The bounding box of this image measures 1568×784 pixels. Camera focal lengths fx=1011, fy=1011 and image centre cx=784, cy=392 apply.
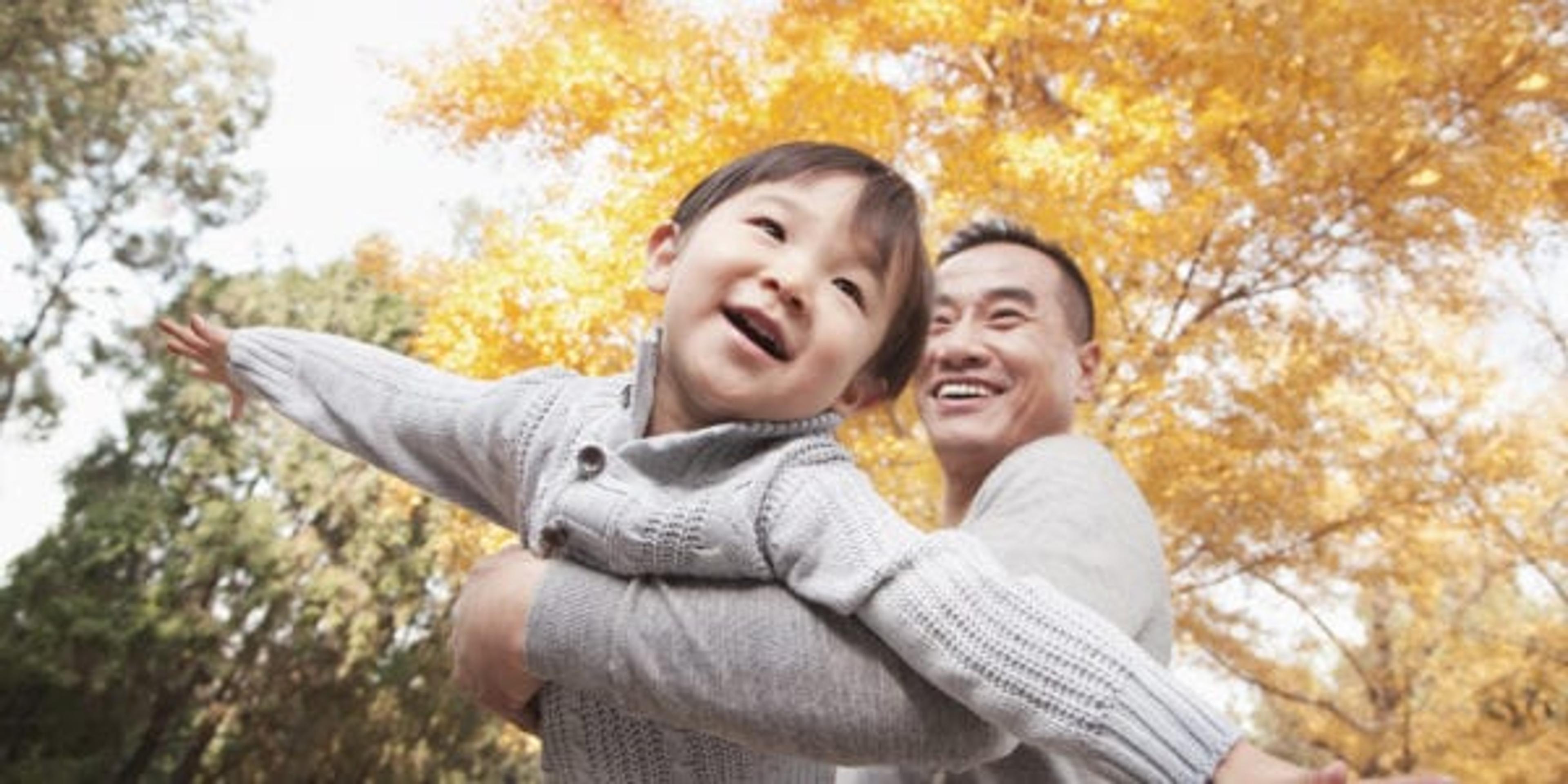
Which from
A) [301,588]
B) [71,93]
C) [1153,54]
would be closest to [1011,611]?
[1153,54]

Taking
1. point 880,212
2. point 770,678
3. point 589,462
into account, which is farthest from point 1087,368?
point 770,678

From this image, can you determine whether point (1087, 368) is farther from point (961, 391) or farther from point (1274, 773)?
point (1274, 773)

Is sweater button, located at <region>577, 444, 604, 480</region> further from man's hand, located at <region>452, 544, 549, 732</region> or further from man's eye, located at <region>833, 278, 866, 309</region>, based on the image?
man's eye, located at <region>833, 278, 866, 309</region>

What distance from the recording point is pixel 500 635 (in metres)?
1.12

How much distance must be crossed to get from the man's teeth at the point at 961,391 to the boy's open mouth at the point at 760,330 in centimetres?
94

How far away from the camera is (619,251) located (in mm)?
6051

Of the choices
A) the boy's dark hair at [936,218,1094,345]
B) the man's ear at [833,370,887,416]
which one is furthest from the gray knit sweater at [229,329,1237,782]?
the boy's dark hair at [936,218,1094,345]

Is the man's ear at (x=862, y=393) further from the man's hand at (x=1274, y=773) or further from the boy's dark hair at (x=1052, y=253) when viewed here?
the boy's dark hair at (x=1052, y=253)

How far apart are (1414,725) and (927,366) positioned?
845 centimetres

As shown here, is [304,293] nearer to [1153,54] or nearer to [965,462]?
[1153,54]

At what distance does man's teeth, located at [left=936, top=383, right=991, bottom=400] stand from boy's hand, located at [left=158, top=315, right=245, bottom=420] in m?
1.32

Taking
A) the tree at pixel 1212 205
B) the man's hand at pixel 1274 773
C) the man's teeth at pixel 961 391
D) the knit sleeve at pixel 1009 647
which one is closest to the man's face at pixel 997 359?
the man's teeth at pixel 961 391

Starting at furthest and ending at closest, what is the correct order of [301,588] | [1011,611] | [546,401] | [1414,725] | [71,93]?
[301,588] < [71,93] < [1414,725] < [546,401] < [1011,611]

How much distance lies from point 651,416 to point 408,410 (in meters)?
0.37
